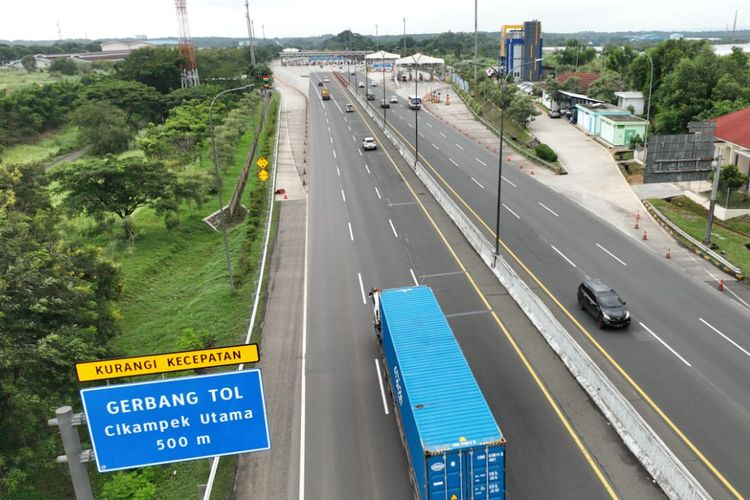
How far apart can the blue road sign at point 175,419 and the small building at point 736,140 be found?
46.2m

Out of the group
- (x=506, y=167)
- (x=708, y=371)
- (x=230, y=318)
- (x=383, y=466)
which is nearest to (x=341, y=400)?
(x=383, y=466)

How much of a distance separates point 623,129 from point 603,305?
43.7m

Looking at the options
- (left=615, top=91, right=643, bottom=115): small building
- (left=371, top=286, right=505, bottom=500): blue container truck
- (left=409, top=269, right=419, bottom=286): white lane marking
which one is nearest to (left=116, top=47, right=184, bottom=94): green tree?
(left=615, top=91, right=643, bottom=115): small building

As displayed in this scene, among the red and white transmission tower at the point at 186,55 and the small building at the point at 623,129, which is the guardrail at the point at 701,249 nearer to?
the small building at the point at 623,129

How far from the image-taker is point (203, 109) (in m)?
85.2

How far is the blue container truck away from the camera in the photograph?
14.7 meters

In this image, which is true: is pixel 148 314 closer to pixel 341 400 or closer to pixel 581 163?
pixel 341 400

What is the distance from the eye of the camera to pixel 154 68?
11375cm

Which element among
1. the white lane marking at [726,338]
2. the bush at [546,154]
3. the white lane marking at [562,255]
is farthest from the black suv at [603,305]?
the bush at [546,154]

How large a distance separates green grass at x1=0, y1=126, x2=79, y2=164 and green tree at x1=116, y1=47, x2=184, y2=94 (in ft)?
55.8

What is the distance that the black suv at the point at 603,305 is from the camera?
26500 millimetres

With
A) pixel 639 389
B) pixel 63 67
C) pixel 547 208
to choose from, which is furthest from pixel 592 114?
pixel 63 67

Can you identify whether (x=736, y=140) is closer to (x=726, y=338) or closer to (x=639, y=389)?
(x=726, y=338)

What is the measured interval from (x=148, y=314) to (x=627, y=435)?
84.4ft
